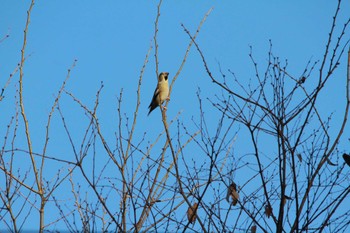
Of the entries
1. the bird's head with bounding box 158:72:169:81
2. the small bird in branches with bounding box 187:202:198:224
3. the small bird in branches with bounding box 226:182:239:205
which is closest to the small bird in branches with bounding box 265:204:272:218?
the small bird in branches with bounding box 226:182:239:205

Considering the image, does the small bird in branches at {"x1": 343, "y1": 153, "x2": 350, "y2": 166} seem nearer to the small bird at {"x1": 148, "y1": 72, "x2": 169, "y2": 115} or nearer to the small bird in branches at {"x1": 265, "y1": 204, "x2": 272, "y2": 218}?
the small bird in branches at {"x1": 265, "y1": 204, "x2": 272, "y2": 218}

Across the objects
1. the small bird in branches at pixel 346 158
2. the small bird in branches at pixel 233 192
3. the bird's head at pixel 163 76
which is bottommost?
the small bird in branches at pixel 233 192

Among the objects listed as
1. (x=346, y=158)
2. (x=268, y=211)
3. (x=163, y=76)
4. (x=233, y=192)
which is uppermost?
(x=163, y=76)

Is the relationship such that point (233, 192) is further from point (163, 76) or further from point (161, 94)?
point (163, 76)

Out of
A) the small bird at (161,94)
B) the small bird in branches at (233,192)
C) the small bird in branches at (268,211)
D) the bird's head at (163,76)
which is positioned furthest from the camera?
the bird's head at (163,76)

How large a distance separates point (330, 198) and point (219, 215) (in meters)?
0.68

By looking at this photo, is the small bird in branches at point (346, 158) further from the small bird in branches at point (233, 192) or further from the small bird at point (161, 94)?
the small bird at point (161, 94)

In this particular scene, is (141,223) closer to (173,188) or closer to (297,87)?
(173,188)

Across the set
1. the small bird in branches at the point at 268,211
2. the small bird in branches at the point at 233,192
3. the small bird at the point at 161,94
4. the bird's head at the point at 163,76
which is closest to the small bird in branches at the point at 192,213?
the small bird in branches at the point at 233,192

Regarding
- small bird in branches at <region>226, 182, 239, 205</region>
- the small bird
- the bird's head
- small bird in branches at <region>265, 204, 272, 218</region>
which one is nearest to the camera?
small bird in branches at <region>265, 204, 272, 218</region>

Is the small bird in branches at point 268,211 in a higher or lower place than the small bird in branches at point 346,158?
lower

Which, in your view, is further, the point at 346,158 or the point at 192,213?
the point at 346,158

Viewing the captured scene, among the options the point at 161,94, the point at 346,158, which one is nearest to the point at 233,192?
the point at 346,158

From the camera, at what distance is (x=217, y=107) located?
3500 mm
